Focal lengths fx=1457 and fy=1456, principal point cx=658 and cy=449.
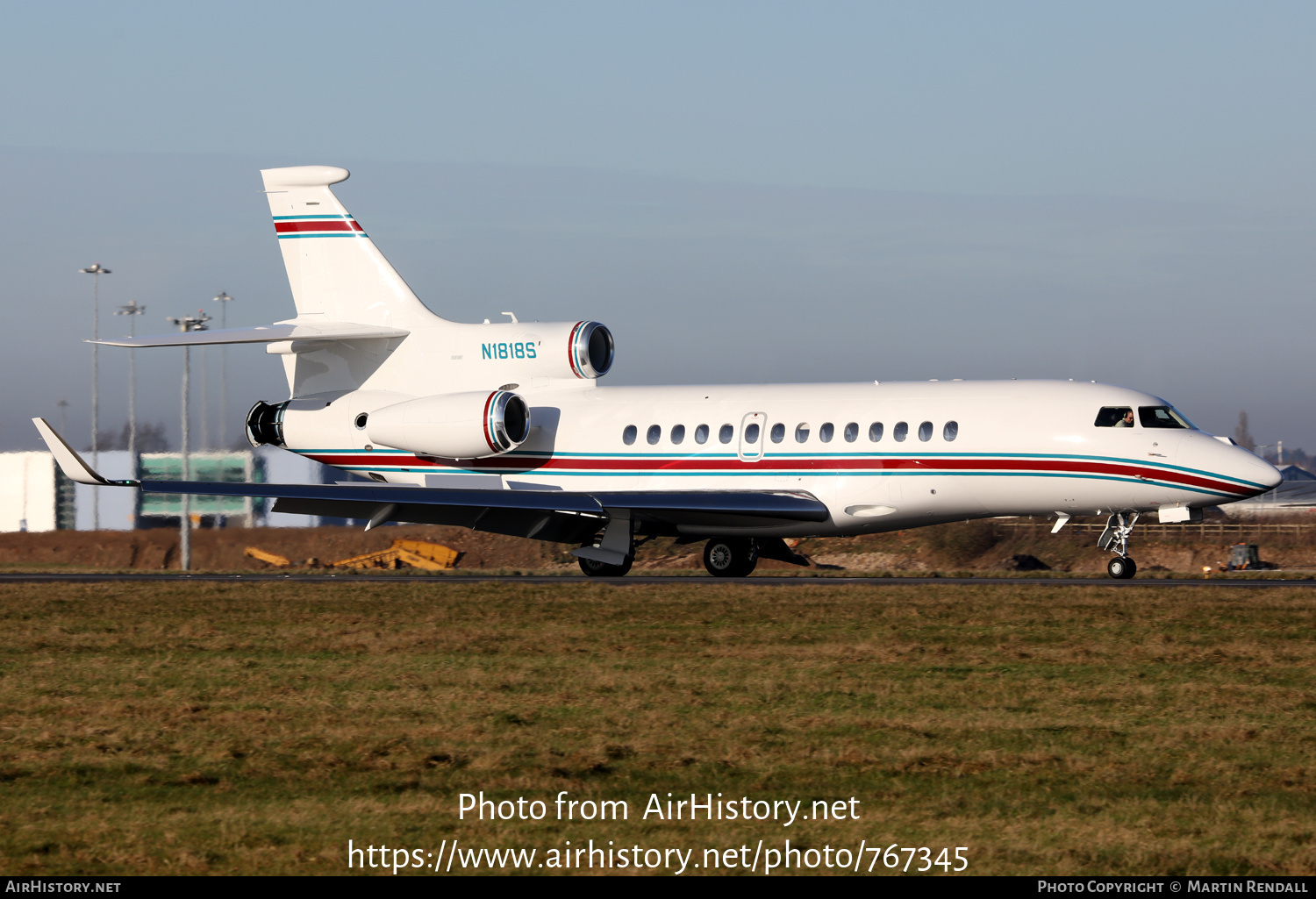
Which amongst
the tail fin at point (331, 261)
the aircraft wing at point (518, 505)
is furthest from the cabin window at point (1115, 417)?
the tail fin at point (331, 261)

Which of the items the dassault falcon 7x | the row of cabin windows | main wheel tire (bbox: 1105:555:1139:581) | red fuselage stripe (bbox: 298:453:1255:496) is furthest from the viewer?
the row of cabin windows

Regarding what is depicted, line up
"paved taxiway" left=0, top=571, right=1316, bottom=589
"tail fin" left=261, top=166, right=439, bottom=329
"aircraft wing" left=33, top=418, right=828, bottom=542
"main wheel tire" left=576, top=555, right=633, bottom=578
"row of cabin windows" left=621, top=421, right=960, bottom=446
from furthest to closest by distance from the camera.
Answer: "tail fin" left=261, top=166, right=439, bottom=329 → "main wheel tire" left=576, top=555, right=633, bottom=578 → "aircraft wing" left=33, top=418, right=828, bottom=542 → "row of cabin windows" left=621, top=421, right=960, bottom=446 → "paved taxiway" left=0, top=571, right=1316, bottom=589

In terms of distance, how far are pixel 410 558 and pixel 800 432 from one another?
2428cm

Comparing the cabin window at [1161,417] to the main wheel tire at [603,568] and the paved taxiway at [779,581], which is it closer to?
the paved taxiway at [779,581]

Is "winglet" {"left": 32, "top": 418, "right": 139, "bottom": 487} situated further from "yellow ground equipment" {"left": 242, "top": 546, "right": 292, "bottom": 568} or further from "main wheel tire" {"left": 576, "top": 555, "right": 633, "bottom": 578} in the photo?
"yellow ground equipment" {"left": 242, "top": 546, "right": 292, "bottom": 568}

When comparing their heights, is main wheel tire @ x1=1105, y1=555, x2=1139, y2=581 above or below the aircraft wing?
below

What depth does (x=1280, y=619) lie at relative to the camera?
1967 cm

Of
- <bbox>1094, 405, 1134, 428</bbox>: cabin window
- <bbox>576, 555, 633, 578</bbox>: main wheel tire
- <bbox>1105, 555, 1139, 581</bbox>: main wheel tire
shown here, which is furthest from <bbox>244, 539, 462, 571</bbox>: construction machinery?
<bbox>1094, 405, 1134, 428</bbox>: cabin window

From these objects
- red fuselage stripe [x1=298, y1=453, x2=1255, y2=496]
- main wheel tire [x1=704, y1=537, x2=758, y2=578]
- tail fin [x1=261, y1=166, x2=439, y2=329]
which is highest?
tail fin [x1=261, y1=166, x2=439, y2=329]

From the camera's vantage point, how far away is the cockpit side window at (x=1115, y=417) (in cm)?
2725

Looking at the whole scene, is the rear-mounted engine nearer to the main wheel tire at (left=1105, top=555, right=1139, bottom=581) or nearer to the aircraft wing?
the aircraft wing

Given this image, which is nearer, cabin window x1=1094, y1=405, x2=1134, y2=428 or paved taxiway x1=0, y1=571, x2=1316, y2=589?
paved taxiway x1=0, y1=571, x2=1316, y2=589

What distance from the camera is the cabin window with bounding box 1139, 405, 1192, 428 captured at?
27250mm

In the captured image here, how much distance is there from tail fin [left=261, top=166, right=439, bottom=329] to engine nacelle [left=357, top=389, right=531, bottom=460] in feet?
9.20
